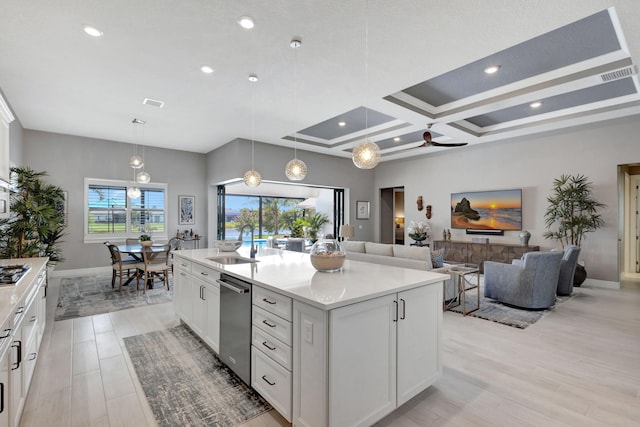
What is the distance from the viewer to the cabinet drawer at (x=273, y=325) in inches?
75.4

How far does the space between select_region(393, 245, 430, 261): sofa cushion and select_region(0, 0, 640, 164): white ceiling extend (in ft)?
7.23

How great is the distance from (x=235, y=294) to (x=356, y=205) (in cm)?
713

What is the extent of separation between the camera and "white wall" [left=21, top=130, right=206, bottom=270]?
646 centimetres

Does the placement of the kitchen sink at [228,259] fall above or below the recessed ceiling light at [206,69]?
below

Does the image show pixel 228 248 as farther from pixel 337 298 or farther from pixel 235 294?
pixel 337 298

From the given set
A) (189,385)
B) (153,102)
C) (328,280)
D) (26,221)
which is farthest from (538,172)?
(26,221)

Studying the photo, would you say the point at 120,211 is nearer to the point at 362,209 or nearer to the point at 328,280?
the point at 362,209

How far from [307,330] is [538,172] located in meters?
6.89

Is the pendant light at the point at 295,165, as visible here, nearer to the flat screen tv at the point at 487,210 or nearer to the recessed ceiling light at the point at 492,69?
the recessed ceiling light at the point at 492,69

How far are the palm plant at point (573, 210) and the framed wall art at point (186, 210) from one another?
849 cm

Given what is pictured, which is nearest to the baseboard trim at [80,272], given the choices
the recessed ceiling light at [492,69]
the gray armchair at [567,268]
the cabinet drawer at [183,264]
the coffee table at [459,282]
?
the cabinet drawer at [183,264]

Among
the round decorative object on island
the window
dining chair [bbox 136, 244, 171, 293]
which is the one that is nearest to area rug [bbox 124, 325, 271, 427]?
the round decorative object on island

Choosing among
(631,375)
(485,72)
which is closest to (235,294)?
(631,375)

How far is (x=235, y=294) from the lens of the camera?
247 centimetres
